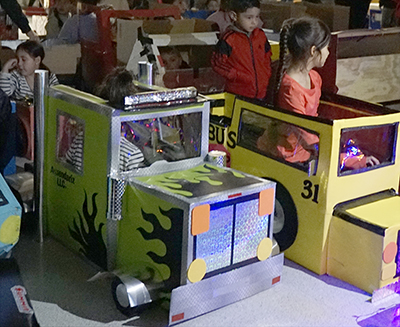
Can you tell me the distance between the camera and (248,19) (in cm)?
363

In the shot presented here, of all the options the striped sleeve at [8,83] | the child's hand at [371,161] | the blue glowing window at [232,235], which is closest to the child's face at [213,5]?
the striped sleeve at [8,83]

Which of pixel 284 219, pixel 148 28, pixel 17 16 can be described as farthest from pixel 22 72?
pixel 284 219

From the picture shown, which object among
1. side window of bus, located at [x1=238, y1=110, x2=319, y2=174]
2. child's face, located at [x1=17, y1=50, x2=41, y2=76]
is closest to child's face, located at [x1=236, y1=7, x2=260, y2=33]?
side window of bus, located at [x1=238, y1=110, x2=319, y2=174]

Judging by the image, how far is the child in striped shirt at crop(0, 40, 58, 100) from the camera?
3.74 m

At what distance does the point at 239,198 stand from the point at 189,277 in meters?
0.39

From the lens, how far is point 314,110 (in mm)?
3139

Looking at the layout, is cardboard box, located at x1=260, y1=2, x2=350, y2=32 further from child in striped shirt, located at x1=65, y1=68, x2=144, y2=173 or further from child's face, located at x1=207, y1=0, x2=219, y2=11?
child in striped shirt, located at x1=65, y1=68, x2=144, y2=173

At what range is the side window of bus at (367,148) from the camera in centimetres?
285

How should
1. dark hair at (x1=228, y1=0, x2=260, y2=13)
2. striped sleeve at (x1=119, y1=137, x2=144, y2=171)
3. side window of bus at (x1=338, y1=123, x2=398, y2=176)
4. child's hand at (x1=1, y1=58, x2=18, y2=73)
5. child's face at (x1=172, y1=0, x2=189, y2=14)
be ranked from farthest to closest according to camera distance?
child's face at (x1=172, y1=0, x2=189, y2=14) → child's hand at (x1=1, y1=58, x2=18, y2=73) → dark hair at (x1=228, y1=0, x2=260, y2=13) → side window of bus at (x1=338, y1=123, x2=398, y2=176) → striped sleeve at (x1=119, y1=137, x2=144, y2=171)

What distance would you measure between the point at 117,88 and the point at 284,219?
1.07m

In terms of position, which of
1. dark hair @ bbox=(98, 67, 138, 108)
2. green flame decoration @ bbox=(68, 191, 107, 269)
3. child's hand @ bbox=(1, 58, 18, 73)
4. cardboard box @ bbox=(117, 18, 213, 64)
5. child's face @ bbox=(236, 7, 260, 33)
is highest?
child's face @ bbox=(236, 7, 260, 33)

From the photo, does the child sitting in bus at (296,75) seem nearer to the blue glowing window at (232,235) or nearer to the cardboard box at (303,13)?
the blue glowing window at (232,235)

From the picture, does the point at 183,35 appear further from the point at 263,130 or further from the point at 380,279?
the point at 380,279

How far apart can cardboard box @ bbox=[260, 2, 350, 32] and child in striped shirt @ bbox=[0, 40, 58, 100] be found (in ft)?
8.61
